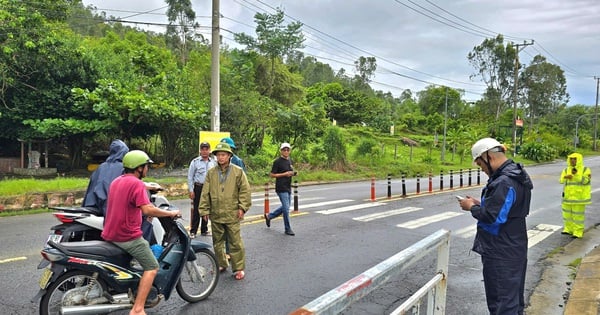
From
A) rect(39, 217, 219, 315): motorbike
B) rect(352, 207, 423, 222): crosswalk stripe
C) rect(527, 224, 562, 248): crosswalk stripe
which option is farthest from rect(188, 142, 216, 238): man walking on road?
rect(527, 224, 562, 248): crosswalk stripe

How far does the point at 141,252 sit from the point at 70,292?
732 mm

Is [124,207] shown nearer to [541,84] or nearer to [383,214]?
[383,214]

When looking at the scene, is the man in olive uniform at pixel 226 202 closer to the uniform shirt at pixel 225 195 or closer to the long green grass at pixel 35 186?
the uniform shirt at pixel 225 195

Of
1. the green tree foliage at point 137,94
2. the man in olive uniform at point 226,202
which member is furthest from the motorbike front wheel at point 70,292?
the green tree foliage at point 137,94

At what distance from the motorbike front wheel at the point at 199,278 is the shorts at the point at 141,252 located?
682 millimetres

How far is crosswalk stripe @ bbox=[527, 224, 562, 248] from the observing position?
29.7 ft

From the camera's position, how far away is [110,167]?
4910 mm

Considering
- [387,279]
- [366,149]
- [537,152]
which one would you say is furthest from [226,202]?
[537,152]

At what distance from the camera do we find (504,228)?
3.82 m

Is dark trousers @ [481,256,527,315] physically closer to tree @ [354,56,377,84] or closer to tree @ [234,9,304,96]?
tree @ [234,9,304,96]

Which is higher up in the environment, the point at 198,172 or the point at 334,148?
the point at 334,148

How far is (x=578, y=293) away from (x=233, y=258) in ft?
15.0

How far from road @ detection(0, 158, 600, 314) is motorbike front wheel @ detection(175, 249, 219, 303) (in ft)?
0.37

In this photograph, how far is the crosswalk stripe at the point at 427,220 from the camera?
10.1 meters
